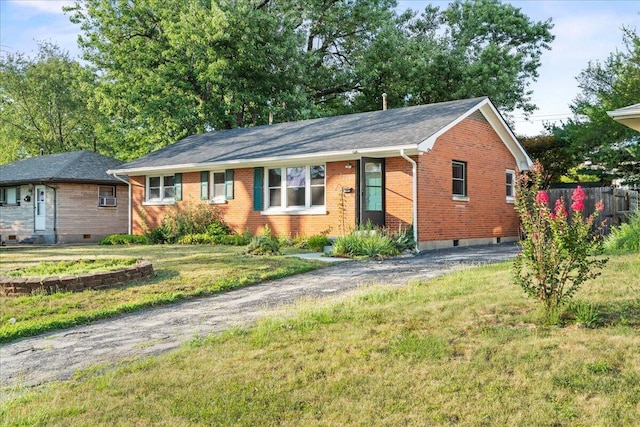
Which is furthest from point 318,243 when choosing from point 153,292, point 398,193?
point 153,292

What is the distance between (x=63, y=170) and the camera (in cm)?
2634

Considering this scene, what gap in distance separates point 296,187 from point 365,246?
4.90 m

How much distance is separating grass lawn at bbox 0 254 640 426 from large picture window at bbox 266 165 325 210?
1130 cm

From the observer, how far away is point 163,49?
29.9 meters

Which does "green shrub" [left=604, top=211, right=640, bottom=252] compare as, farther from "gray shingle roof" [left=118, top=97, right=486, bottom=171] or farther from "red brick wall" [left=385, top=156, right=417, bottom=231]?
"gray shingle roof" [left=118, top=97, right=486, bottom=171]

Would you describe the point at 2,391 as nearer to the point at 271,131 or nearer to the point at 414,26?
the point at 271,131

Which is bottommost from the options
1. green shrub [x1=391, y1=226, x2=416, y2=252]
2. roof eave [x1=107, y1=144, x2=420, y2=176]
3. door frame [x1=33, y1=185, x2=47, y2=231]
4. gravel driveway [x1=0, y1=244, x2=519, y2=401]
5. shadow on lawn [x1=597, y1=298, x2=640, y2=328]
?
gravel driveway [x1=0, y1=244, x2=519, y2=401]

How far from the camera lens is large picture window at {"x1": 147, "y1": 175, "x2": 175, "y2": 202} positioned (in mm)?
22594

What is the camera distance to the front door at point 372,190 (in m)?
16.0

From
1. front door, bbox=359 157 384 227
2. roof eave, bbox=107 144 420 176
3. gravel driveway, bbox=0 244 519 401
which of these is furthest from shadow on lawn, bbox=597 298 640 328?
front door, bbox=359 157 384 227

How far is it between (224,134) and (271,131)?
3.26m

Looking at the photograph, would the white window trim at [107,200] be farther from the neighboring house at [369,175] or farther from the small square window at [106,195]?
the neighboring house at [369,175]

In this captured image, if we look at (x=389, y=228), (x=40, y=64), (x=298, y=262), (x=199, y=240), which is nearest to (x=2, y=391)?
(x=298, y=262)

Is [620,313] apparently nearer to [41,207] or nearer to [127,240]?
[127,240]
